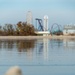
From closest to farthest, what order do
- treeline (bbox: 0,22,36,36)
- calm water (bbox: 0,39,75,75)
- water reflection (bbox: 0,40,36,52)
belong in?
1. calm water (bbox: 0,39,75,75)
2. water reflection (bbox: 0,40,36,52)
3. treeline (bbox: 0,22,36,36)

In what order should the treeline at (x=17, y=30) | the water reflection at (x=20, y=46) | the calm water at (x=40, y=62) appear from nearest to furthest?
the calm water at (x=40, y=62)
the water reflection at (x=20, y=46)
the treeline at (x=17, y=30)

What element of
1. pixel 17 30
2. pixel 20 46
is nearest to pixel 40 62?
pixel 20 46

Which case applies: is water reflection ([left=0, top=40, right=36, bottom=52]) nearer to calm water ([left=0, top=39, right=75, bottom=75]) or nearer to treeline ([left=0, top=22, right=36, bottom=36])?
calm water ([left=0, top=39, right=75, bottom=75])

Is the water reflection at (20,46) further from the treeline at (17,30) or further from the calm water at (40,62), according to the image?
the treeline at (17,30)

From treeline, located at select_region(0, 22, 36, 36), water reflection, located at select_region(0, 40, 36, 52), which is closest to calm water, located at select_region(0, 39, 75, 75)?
water reflection, located at select_region(0, 40, 36, 52)

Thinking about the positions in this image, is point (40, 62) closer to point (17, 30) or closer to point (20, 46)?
point (20, 46)

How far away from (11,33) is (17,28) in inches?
173

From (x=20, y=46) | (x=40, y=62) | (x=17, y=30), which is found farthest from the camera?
(x=17, y=30)

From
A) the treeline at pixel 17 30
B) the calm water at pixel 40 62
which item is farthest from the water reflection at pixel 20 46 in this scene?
the treeline at pixel 17 30

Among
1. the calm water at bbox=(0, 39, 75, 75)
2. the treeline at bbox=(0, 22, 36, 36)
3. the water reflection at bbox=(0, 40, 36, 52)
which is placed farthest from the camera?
the treeline at bbox=(0, 22, 36, 36)

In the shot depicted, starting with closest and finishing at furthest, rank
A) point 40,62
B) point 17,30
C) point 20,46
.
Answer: point 40,62
point 20,46
point 17,30

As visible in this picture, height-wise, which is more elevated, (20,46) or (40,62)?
(40,62)

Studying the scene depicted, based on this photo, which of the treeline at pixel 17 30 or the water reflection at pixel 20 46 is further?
→ the treeline at pixel 17 30

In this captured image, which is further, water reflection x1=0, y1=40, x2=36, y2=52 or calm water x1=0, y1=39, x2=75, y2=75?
water reflection x1=0, y1=40, x2=36, y2=52
